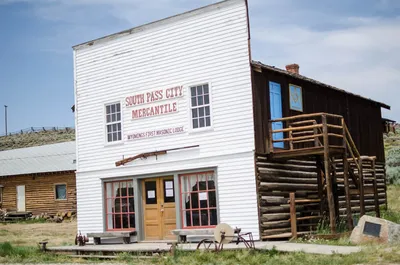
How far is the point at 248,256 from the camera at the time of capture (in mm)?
15312

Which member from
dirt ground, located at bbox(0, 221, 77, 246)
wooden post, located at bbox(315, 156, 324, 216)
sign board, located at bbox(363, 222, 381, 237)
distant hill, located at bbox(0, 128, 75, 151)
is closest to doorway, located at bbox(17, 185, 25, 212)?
dirt ground, located at bbox(0, 221, 77, 246)

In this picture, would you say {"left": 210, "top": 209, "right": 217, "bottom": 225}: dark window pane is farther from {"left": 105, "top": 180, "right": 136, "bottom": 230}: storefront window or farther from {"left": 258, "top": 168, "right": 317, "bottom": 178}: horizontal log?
{"left": 105, "top": 180, "right": 136, "bottom": 230}: storefront window

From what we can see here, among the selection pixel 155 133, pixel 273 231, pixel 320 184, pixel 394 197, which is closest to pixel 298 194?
pixel 320 184

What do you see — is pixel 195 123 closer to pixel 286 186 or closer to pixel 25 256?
pixel 286 186

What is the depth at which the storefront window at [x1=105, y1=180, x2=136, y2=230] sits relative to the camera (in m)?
22.4

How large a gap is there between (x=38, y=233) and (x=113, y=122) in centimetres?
1080

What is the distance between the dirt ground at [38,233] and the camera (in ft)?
86.2

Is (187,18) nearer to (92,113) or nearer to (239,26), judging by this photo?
(239,26)

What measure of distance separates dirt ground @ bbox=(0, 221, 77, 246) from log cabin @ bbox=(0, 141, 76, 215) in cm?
301

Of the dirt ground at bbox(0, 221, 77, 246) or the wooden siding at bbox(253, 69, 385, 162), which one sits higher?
the wooden siding at bbox(253, 69, 385, 162)

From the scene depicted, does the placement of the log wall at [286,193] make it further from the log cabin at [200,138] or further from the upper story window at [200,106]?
the upper story window at [200,106]

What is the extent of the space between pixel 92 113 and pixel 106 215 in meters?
3.75

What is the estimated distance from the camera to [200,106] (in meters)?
20.8

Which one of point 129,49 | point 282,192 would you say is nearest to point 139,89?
point 129,49
